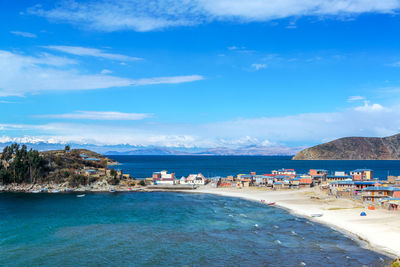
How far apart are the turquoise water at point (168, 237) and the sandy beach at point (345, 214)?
3.42 m

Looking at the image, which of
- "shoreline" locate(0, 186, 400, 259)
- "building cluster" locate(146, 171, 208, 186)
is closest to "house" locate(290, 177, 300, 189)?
"shoreline" locate(0, 186, 400, 259)

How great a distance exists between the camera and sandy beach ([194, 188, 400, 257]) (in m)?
53.1

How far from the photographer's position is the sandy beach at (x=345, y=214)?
53.1 meters

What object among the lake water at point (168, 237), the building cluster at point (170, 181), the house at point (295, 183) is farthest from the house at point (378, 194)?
the building cluster at point (170, 181)

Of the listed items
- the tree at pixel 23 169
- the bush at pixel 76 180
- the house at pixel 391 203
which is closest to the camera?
the house at pixel 391 203

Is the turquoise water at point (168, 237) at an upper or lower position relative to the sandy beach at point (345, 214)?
lower

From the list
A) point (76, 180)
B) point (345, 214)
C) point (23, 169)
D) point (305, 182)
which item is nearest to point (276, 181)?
point (305, 182)

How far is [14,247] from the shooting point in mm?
52094

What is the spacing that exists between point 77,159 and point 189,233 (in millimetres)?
117716

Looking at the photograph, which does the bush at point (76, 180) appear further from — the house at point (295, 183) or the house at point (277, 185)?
the house at point (295, 183)

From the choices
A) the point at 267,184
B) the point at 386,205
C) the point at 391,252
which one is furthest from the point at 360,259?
the point at 267,184

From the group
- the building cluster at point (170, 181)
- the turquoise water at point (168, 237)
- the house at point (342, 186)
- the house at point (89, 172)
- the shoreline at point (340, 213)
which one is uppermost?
the house at point (89, 172)

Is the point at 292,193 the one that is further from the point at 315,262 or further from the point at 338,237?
the point at 315,262

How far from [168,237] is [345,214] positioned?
41.4 metres
